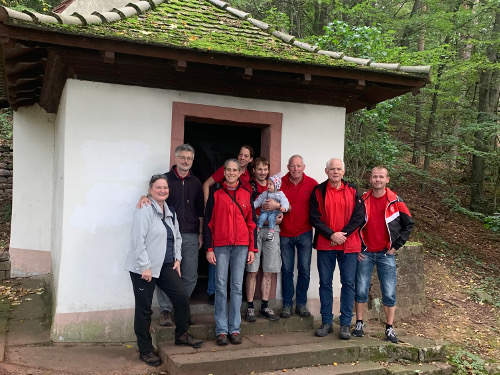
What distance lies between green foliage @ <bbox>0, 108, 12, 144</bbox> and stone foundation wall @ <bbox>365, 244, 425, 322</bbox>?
1041 centimetres

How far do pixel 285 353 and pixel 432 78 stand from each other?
944 centimetres

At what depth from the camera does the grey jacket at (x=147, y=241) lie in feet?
12.4

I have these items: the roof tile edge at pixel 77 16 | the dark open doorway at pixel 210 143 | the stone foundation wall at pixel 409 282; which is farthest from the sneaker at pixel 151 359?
the stone foundation wall at pixel 409 282

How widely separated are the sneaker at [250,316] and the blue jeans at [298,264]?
0.50 meters

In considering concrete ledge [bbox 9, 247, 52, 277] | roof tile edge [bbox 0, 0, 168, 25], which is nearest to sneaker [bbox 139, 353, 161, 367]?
roof tile edge [bbox 0, 0, 168, 25]

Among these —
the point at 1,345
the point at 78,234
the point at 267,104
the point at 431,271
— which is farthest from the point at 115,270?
the point at 431,271

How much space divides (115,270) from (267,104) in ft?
9.18

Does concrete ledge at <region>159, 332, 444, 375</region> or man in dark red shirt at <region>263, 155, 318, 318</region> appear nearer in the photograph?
concrete ledge at <region>159, 332, 444, 375</region>

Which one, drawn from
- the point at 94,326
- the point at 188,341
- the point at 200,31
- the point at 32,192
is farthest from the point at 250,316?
the point at 32,192

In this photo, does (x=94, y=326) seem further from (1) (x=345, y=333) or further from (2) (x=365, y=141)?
(2) (x=365, y=141)

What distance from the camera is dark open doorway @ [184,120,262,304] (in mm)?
6699

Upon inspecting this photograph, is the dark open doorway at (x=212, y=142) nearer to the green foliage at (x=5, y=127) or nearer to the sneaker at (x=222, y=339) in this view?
the sneaker at (x=222, y=339)

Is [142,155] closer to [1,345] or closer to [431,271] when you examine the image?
[1,345]

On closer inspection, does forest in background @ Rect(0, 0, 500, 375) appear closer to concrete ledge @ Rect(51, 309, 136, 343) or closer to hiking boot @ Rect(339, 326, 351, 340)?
Result: hiking boot @ Rect(339, 326, 351, 340)
